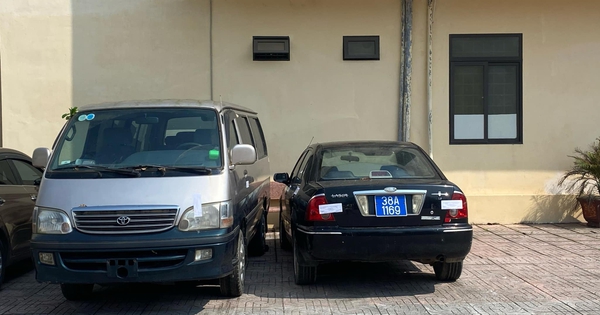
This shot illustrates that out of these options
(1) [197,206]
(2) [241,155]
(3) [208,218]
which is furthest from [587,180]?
(1) [197,206]

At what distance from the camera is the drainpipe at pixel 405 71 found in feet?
33.4

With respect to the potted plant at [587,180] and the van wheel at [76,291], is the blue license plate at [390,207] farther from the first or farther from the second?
the potted plant at [587,180]

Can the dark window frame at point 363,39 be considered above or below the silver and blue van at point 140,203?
above

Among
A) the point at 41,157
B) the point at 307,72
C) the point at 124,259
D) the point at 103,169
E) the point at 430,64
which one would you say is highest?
the point at 430,64

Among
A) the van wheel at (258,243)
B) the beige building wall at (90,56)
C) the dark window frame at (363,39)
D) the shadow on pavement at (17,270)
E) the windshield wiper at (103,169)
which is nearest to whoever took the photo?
the windshield wiper at (103,169)

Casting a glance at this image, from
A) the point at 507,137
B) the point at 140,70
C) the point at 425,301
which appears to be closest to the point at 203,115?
the point at 425,301

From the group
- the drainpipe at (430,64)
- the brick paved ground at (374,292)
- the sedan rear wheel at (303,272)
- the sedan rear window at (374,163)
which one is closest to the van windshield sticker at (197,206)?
the brick paved ground at (374,292)

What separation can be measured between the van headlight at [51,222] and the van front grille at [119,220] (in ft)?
0.31

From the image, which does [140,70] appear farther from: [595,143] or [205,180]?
[595,143]

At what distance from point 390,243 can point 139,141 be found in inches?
106

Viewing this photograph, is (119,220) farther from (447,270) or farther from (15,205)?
(447,270)

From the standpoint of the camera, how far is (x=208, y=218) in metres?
5.26

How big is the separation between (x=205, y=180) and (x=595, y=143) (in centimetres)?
787

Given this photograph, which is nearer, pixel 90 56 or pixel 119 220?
pixel 119 220
